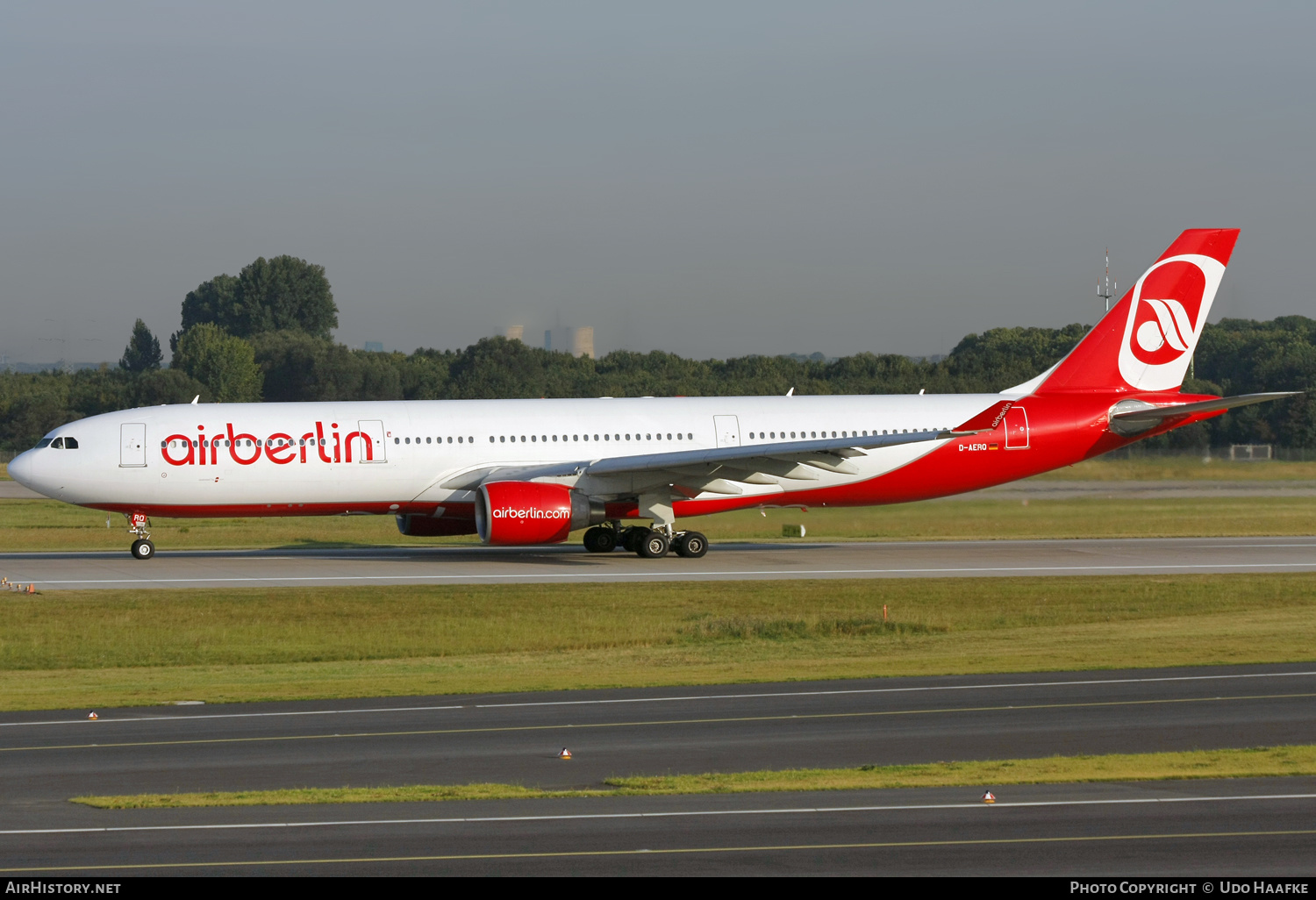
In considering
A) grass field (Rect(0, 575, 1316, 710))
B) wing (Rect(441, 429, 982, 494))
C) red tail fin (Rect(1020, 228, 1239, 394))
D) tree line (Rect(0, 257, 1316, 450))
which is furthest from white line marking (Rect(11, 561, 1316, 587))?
tree line (Rect(0, 257, 1316, 450))

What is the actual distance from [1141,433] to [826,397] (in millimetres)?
8222

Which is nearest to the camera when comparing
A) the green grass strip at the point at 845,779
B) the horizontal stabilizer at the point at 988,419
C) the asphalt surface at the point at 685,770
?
the asphalt surface at the point at 685,770

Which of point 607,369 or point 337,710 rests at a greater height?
point 607,369

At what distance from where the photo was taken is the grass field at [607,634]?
19141 millimetres

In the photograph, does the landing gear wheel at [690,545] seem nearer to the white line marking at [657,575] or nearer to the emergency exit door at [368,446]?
the white line marking at [657,575]

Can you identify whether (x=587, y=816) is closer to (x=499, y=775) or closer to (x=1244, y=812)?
(x=499, y=775)

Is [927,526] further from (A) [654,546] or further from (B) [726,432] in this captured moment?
(A) [654,546]

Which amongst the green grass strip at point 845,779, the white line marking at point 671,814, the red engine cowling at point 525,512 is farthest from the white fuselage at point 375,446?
the white line marking at point 671,814

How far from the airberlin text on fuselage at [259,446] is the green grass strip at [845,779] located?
20.8 m

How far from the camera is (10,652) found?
21.6 metres

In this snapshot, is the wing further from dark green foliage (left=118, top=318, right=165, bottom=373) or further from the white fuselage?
dark green foliage (left=118, top=318, right=165, bottom=373)

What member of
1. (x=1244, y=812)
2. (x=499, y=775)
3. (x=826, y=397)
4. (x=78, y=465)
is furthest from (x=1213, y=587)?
(x=78, y=465)

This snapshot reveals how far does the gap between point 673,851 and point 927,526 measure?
33099mm

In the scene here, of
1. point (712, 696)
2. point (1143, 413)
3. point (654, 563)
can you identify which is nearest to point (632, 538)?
point (654, 563)
